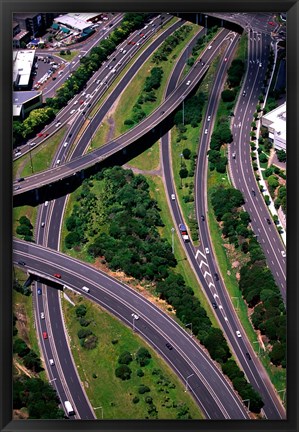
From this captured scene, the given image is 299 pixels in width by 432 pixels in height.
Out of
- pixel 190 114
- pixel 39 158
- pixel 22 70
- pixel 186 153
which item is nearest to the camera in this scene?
pixel 39 158

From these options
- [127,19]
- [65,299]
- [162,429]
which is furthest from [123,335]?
[127,19]

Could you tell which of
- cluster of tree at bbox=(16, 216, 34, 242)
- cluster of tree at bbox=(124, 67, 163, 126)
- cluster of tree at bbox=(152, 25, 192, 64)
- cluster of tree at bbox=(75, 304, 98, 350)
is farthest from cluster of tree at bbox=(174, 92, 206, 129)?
cluster of tree at bbox=(75, 304, 98, 350)

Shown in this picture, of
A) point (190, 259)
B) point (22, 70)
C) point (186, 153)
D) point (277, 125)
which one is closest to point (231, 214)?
point (190, 259)

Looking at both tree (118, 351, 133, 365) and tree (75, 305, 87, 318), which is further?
tree (75, 305, 87, 318)

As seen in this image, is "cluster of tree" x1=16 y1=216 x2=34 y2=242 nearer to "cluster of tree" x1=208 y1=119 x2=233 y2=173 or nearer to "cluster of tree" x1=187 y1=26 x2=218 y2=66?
"cluster of tree" x1=208 y1=119 x2=233 y2=173

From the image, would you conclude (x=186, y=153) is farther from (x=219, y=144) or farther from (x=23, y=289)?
(x=23, y=289)
